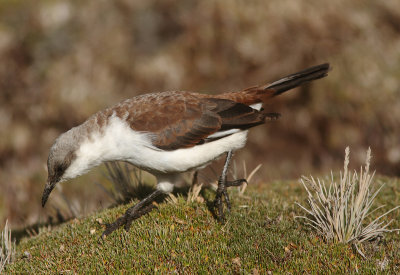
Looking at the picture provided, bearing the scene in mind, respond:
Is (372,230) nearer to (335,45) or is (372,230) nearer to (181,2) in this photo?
(335,45)

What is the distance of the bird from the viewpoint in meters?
5.22

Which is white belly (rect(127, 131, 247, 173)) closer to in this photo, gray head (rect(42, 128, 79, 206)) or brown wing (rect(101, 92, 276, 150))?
brown wing (rect(101, 92, 276, 150))

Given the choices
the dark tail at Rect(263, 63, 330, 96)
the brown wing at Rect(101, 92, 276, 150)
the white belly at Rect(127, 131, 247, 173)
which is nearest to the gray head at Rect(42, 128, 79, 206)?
the brown wing at Rect(101, 92, 276, 150)

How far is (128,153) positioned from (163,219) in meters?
0.95

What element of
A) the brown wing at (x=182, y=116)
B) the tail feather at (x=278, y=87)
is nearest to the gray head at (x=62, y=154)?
the brown wing at (x=182, y=116)

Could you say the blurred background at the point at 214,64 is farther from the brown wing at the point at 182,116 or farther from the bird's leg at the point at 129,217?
the bird's leg at the point at 129,217

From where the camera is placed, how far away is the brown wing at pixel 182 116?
17.3 ft

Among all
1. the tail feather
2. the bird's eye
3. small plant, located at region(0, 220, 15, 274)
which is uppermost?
the tail feather

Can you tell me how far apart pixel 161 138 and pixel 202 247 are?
1.44 m

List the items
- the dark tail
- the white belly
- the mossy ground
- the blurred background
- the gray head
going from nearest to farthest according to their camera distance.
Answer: the mossy ground
the white belly
the gray head
the dark tail
the blurred background

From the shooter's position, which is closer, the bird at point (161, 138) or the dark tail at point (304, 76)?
the bird at point (161, 138)

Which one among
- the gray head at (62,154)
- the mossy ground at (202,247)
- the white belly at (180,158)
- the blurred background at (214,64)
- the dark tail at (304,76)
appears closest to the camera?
the mossy ground at (202,247)

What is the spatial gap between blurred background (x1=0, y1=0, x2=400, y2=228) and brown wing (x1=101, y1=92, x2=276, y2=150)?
5853 millimetres

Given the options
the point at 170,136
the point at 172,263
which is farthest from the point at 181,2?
the point at 172,263
